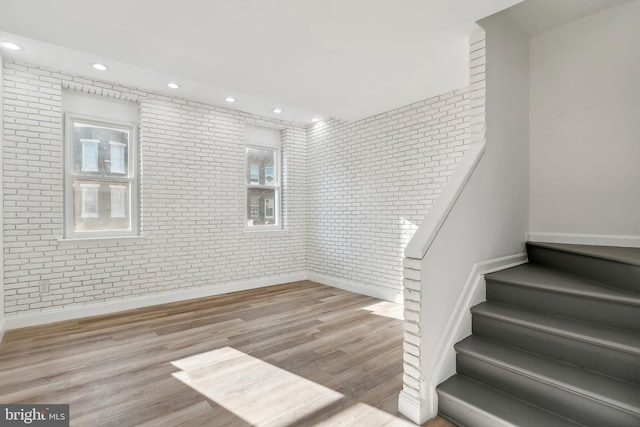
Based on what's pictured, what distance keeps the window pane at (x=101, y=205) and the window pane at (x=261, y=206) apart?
1.97 metres

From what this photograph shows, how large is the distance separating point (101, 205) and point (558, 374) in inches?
208

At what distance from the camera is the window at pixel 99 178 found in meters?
4.13

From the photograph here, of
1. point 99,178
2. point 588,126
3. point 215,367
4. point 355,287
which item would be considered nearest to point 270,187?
point 355,287

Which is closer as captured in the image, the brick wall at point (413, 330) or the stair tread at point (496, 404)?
the stair tread at point (496, 404)

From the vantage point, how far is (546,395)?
71.1 inches

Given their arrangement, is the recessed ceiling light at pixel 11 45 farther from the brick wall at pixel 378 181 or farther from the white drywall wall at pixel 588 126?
the white drywall wall at pixel 588 126

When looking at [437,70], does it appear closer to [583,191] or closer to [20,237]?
[583,191]

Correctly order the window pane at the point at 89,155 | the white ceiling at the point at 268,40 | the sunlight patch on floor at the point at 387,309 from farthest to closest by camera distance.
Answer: the window pane at the point at 89,155
the sunlight patch on floor at the point at 387,309
the white ceiling at the point at 268,40

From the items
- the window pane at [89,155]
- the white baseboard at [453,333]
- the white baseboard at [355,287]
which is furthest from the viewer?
the white baseboard at [355,287]

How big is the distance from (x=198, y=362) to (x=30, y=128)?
352cm

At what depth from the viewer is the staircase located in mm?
1711

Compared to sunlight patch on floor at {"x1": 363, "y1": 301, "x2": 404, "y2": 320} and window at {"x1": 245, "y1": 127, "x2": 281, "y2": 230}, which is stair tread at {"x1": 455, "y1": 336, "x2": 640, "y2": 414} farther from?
window at {"x1": 245, "y1": 127, "x2": 281, "y2": 230}

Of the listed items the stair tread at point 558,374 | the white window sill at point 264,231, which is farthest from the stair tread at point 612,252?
the white window sill at point 264,231

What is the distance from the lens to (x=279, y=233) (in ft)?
19.7
